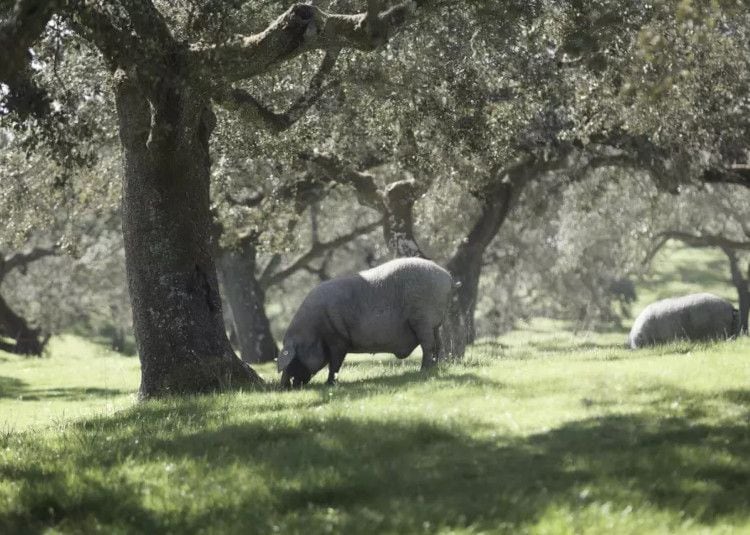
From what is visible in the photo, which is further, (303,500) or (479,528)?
(303,500)

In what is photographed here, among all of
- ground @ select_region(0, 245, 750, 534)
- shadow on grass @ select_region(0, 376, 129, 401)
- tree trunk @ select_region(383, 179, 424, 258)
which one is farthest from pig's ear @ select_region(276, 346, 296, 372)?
tree trunk @ select_region(383, 179, 424, 258)

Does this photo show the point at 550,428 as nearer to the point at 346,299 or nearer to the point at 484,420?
the point at 484,420

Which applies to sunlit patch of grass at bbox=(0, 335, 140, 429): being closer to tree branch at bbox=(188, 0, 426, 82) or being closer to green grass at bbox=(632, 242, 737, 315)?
tree branch at bbox=(188, 0, 426, 82)

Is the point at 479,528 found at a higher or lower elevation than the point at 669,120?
lower

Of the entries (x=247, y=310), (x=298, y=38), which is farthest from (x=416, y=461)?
(x=247, y=310)

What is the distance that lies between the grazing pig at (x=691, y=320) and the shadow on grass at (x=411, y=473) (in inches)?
457

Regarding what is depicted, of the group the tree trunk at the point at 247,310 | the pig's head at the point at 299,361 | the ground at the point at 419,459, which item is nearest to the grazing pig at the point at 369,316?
the pig's head at the point at 299,361

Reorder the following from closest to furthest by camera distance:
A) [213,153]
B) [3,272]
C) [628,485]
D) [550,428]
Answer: [628,485], [550,428], [213,153], [3,272]

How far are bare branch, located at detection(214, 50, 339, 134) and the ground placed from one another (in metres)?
6.01

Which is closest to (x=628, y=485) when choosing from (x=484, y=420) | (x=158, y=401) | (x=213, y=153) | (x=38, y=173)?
(x=484, y=420)

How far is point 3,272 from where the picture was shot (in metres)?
46.9

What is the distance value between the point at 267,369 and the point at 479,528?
874 inches

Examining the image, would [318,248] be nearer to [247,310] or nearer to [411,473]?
[247,310]

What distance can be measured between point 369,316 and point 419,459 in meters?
8.53
